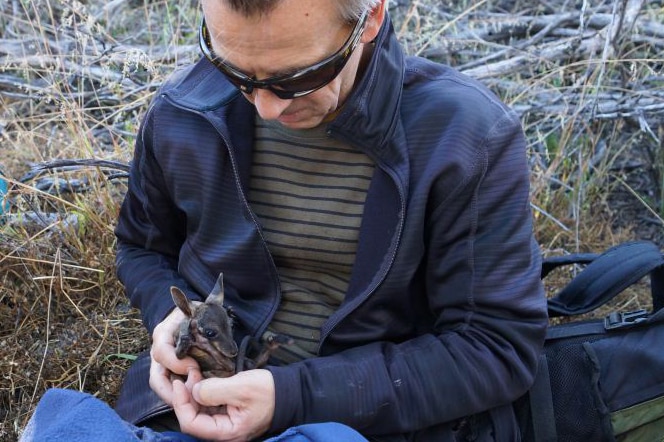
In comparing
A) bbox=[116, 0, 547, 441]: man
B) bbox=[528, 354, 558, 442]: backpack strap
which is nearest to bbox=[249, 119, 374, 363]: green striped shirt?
bbox=[116, 0, 547, 441]: man

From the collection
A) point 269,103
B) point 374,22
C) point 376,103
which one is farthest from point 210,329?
point 374,22

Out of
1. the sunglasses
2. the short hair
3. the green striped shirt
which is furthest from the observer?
the green striped shirt

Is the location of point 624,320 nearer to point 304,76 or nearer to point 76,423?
point 304,76

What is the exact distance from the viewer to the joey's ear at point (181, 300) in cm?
170

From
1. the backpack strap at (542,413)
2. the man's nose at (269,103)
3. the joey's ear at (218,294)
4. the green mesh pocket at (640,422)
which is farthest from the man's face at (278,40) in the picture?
the green mesh pocket at (640,422)

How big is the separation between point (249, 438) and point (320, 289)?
1.31 feet

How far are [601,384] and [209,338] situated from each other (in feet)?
3.11

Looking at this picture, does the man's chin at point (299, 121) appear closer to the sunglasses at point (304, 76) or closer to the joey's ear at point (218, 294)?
the sunglasses at point (304, 76)

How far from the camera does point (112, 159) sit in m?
3.16

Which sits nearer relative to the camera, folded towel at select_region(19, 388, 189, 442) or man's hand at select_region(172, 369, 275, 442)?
folded towel at select_region(19, 388, 189, 442)

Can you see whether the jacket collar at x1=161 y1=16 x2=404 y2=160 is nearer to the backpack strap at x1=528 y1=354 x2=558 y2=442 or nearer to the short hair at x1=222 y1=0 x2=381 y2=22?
the short hair at x1=222 y1=0 x2=381 y2=22

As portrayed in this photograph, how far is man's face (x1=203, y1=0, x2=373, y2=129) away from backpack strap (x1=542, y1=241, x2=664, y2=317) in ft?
3.06

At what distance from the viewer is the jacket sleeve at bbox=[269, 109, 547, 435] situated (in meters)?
1.76

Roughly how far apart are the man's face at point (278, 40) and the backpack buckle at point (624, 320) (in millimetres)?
931
